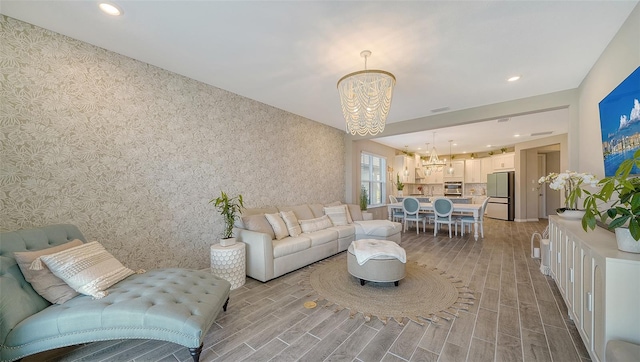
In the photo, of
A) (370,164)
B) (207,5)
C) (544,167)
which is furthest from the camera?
(544,167)

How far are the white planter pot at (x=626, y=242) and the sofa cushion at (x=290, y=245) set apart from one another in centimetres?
309

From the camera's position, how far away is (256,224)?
3.49m

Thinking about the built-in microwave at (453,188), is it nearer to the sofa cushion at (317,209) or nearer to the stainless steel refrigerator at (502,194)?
the stainless steel refrigerator at (502,194)

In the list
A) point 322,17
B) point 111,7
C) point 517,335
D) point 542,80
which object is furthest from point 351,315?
point 542,80

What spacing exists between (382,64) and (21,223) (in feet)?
13.0

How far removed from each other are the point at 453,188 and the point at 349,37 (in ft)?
31.7

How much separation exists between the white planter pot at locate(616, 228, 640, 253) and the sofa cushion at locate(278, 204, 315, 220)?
371 centimetres

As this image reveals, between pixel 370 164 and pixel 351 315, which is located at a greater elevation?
pixel 370 164

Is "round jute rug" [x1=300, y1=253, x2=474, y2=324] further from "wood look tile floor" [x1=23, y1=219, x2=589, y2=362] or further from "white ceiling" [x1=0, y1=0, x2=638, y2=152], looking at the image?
"white ceiling" [x1=0, y1=0, x2=638, y2=152]

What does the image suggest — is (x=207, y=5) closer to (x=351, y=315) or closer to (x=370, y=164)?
(x=351, y=315)

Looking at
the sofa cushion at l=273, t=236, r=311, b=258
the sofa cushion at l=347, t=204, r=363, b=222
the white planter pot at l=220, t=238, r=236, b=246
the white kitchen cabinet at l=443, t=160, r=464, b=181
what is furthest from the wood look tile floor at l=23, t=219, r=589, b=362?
the white kitchen cabinet at l=443, t=160, r=464, b=181

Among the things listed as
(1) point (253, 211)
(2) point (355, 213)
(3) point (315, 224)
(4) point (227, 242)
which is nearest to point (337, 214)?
(2) point (355, 213)

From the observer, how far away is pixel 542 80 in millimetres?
3201

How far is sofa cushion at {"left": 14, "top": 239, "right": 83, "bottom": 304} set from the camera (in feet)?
5.54
